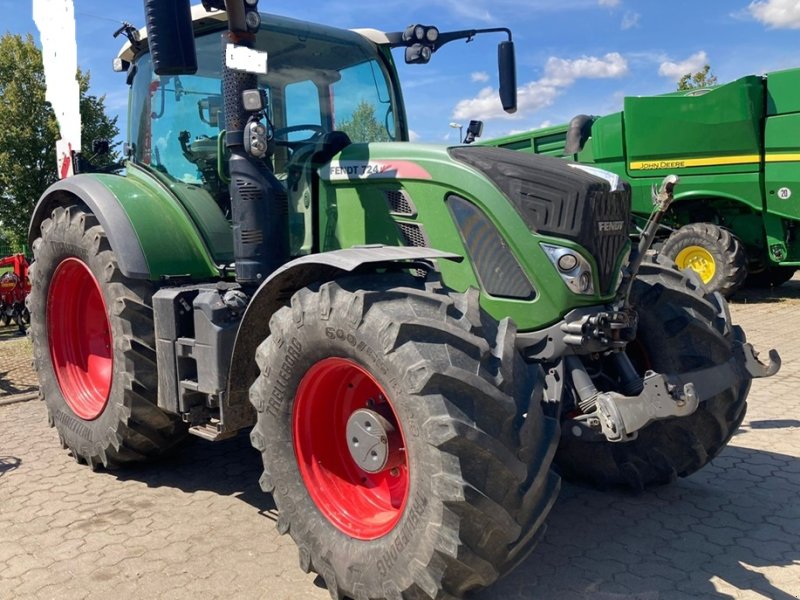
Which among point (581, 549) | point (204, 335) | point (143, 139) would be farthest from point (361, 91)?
point (581, 549)

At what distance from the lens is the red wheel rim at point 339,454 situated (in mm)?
3008

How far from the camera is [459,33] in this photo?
4566mm

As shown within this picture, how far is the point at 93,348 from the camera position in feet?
16.3

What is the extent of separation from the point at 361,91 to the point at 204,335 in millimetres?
1760

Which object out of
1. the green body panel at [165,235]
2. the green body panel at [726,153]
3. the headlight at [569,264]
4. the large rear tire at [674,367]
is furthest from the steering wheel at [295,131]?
the green body panel at [726,153]

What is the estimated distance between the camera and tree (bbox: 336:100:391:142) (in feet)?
14.0

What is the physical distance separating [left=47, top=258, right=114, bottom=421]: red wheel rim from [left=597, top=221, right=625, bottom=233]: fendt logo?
3212 mm

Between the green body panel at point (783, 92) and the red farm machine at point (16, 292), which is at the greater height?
the green body panel at point (783, 92)

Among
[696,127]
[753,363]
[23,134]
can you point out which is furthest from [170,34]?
[23,134]

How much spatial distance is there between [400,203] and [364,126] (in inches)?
41.9

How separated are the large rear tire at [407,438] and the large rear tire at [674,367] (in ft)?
3.40

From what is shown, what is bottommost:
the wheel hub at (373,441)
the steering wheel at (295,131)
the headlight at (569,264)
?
the wheel hub at (373,441)

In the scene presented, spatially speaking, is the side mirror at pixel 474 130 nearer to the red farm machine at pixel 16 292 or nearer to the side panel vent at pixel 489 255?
the side panel vent at pixel 489 255

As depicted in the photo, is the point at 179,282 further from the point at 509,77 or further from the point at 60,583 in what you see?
the point at 509,77
